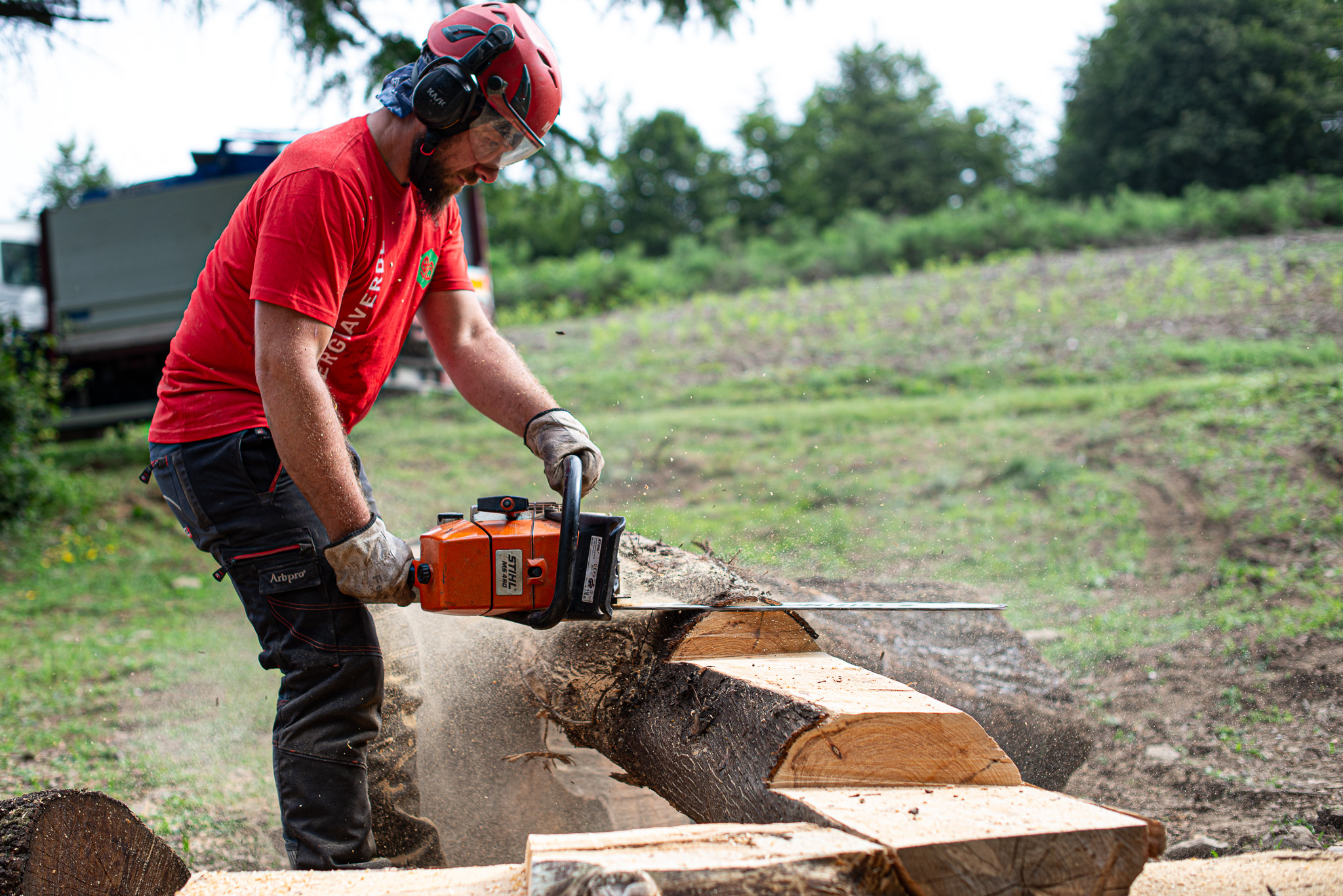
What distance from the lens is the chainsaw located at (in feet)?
6.01

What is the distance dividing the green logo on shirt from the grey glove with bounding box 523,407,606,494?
47 centimetres

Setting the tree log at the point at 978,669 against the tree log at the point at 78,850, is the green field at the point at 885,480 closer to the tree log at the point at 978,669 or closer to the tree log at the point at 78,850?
the tree log at the point at 978,669

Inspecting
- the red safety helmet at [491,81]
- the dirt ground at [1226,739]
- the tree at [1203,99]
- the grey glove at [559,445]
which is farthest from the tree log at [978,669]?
the tree at [1203,99]

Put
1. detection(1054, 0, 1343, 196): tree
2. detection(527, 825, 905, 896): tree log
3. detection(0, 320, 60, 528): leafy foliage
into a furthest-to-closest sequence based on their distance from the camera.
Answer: detection(1054, 0, 1343, 196): tree → detection(0, 320, 60, 528): leafy foliage → detection(527, 825, 905, 896): tree log

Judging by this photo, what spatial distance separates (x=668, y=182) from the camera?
98.0 feet

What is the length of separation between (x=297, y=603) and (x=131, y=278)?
8.15 m

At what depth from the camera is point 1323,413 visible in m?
5.56

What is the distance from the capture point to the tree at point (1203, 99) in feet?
33.6

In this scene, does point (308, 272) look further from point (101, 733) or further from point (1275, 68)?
point (1275, 68)

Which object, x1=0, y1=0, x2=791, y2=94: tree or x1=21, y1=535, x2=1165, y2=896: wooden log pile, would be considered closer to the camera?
x1=21, y1=535, x2=1165, y2=896: wooden log pile

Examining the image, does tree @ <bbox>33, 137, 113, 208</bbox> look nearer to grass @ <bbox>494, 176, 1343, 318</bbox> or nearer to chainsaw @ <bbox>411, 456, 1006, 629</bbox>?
grass @ <bbox>494, 176, 1343, 318</bbox>

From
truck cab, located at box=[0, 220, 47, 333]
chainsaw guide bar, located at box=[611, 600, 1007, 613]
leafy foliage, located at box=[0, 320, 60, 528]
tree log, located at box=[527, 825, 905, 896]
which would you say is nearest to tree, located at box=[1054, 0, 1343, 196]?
chainsaw guide bar, located at box=[611, 600, 1007, 613]

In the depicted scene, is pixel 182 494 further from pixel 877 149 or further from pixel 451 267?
pixel 877 149

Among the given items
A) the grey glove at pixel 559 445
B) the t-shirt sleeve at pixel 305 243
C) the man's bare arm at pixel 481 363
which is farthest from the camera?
the man's bare arm at pixel 481 363
